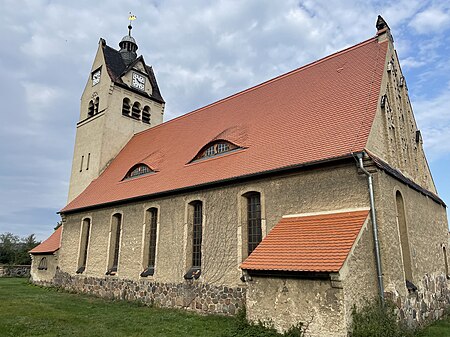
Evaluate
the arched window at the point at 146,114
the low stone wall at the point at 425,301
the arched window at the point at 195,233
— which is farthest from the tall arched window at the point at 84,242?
the low stone wall at the point at 425,301

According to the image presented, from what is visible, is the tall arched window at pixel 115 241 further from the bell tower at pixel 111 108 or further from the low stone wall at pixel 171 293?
the bell tower at pixel 111 108

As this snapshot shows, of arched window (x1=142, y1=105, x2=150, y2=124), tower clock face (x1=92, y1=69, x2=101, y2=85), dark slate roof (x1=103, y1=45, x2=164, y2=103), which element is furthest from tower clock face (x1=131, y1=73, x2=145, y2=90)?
tower clock face (x1=92, y1=69, x2=101, y2=85)

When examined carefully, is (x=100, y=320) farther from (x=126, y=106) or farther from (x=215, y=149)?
(x=126, y=106)

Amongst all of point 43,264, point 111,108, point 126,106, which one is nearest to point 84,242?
point 43,264

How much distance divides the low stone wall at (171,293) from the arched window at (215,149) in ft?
15.8

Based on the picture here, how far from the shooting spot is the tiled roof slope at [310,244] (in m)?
7.25

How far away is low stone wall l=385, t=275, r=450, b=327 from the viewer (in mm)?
8273

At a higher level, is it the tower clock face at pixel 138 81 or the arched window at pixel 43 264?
the tower clock face at pixel 138 81

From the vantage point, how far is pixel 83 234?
1733 centimetres

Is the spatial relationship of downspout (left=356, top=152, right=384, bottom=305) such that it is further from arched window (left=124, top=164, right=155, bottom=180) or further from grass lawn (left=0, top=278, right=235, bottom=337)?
arched window (left=124, top=164, right=155, bottom=180)

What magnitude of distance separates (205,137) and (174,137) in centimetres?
297

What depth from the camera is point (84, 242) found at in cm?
1725

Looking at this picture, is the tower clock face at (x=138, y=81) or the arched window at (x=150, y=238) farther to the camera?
the tower clock face at (x=138, y=81)

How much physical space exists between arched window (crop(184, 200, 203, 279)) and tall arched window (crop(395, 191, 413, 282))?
6174 mm
